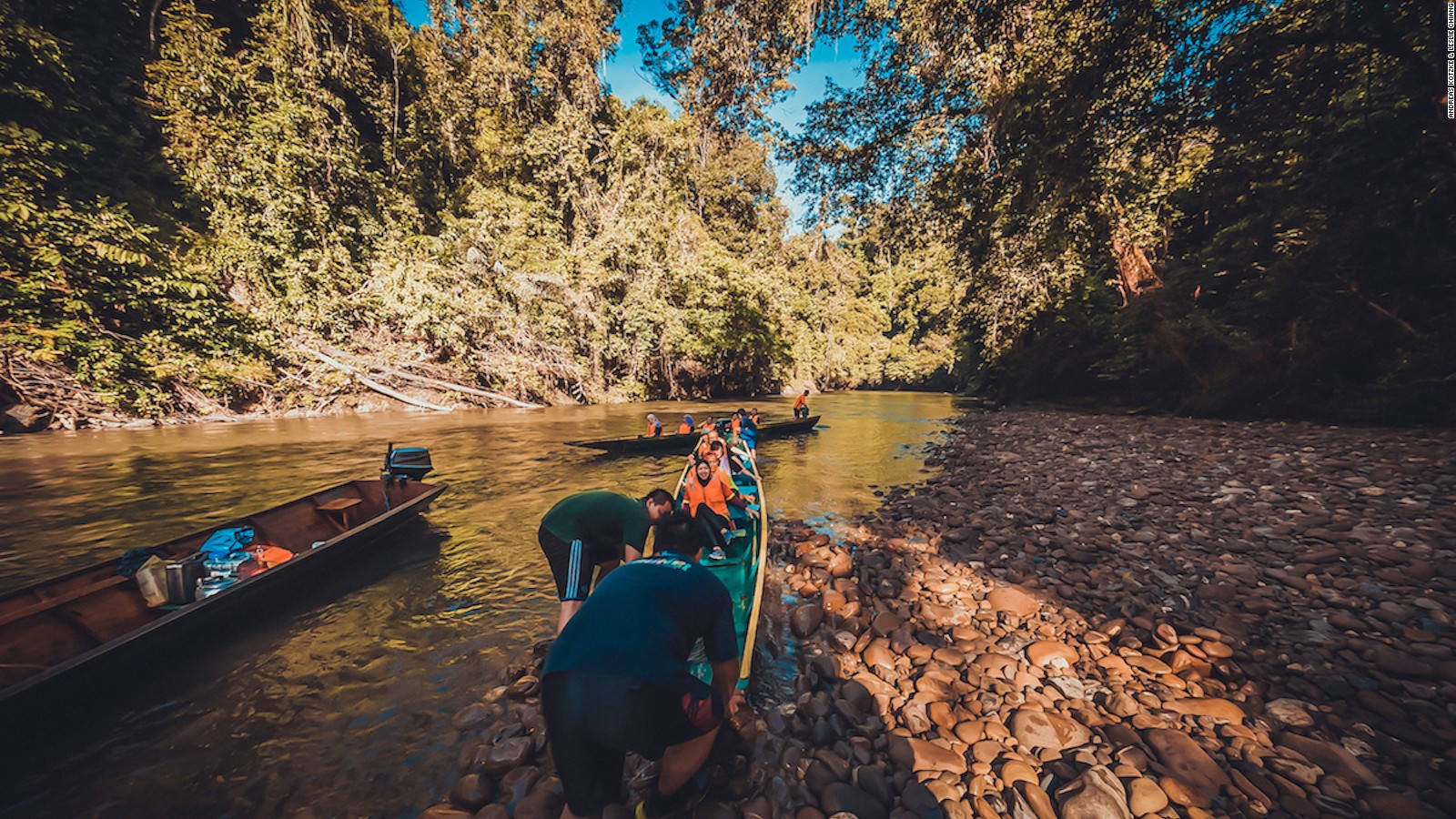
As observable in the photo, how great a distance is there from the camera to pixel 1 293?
1423 cm

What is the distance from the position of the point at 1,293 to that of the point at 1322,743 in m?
29.2

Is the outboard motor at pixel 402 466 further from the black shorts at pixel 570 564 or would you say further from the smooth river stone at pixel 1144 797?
the smooth river stone at pixel 1144 797

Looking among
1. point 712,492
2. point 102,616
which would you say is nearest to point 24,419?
point 102,616

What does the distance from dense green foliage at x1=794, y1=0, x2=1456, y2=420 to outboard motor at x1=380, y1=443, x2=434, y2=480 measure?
11.8 m

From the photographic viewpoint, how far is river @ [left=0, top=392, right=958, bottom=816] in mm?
3312

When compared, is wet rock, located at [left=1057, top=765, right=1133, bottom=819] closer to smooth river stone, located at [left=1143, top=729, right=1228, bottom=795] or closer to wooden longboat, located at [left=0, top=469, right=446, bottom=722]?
smooth river stone, located at [left=1143, top=729, right=1228, bottom=795]

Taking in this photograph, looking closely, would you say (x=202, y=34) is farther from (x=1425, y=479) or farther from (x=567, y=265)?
(x=1425, y=479)

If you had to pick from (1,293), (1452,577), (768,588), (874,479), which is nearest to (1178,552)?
(1452,577)

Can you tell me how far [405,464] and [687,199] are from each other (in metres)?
30.9

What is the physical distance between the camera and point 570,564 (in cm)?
368

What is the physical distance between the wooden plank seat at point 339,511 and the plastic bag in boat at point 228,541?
58.4 inches

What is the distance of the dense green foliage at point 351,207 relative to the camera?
1652 cm

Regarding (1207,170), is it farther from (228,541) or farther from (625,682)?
(228,541)

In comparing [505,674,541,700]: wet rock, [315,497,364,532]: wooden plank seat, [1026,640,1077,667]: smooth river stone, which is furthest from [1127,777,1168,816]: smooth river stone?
[315,497,364,532]: wooden plank seat
